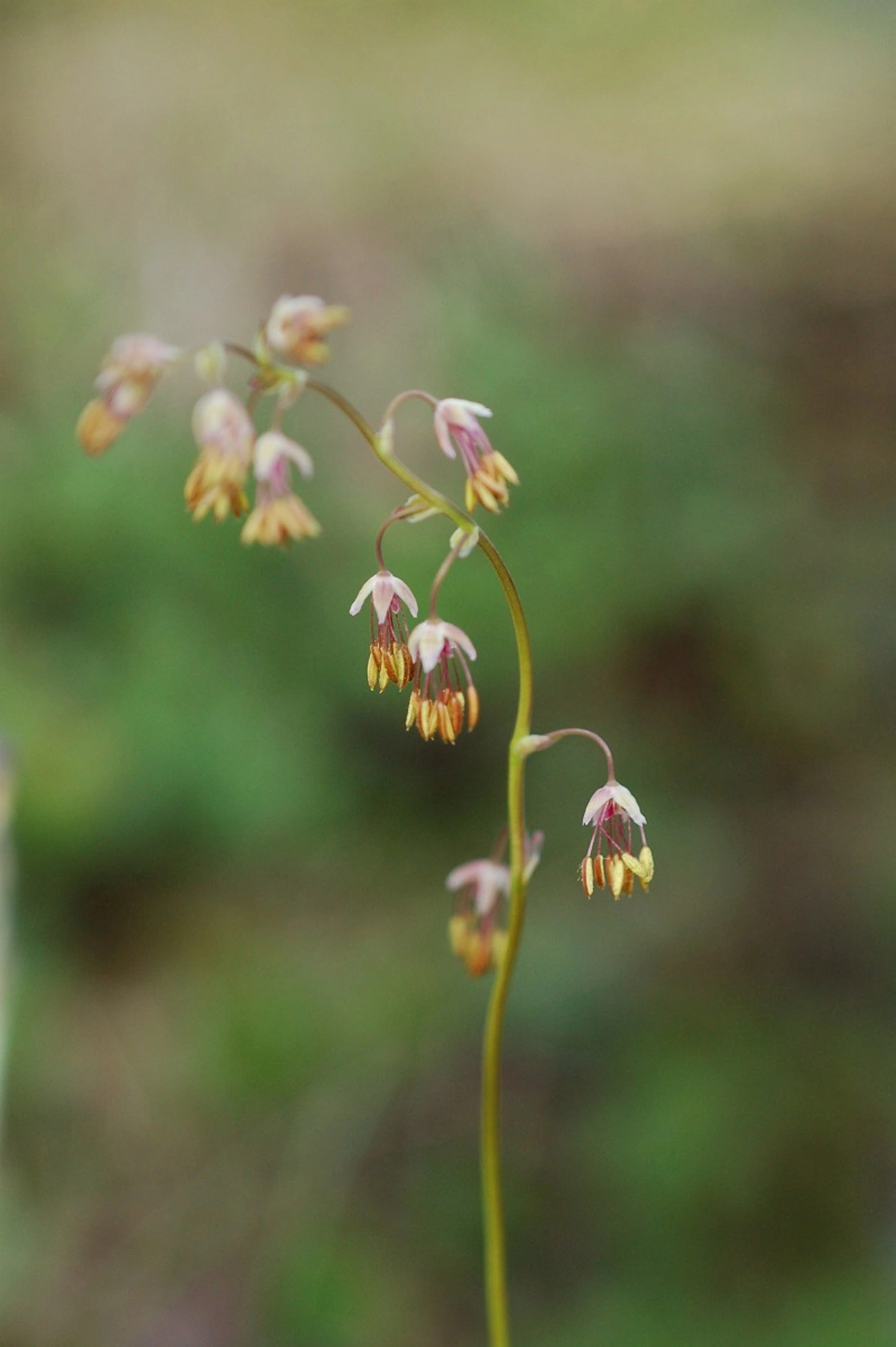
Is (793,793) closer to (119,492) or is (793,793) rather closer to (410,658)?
(119,492)

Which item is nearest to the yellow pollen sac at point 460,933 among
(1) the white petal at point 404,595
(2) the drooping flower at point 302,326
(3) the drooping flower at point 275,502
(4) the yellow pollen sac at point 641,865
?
(4) the yellow pollen sac at point 641,865

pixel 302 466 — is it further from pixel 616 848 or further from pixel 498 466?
pixel 616 848

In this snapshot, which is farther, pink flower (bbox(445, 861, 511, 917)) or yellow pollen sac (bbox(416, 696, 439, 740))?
pink flower (bbox(445, 861, 511, 917))

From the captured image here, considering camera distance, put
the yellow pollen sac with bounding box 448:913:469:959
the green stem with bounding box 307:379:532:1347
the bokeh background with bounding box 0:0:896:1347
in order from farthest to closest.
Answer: the bokeh background with bounding box 0:0:896:1347 → the yellow pollen sac with bounding box 448:913:469:959 → the green stem with bounding box 307:379:532:1347

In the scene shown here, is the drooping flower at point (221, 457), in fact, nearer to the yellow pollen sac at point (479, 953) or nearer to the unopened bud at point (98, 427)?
the unopened bud at point (98, 427)

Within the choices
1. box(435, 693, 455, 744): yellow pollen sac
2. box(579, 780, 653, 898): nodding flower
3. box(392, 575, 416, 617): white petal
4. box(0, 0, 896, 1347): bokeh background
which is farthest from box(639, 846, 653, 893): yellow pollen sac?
box(0, 0, 896, 1347): bokeh background

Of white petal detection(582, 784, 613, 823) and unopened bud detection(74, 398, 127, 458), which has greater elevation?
unopened bud detection(74, 398, 127, 458)

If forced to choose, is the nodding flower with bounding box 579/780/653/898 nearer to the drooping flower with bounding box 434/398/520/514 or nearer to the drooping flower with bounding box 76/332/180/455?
the drooping flower with bounding box 434/398/520/514
